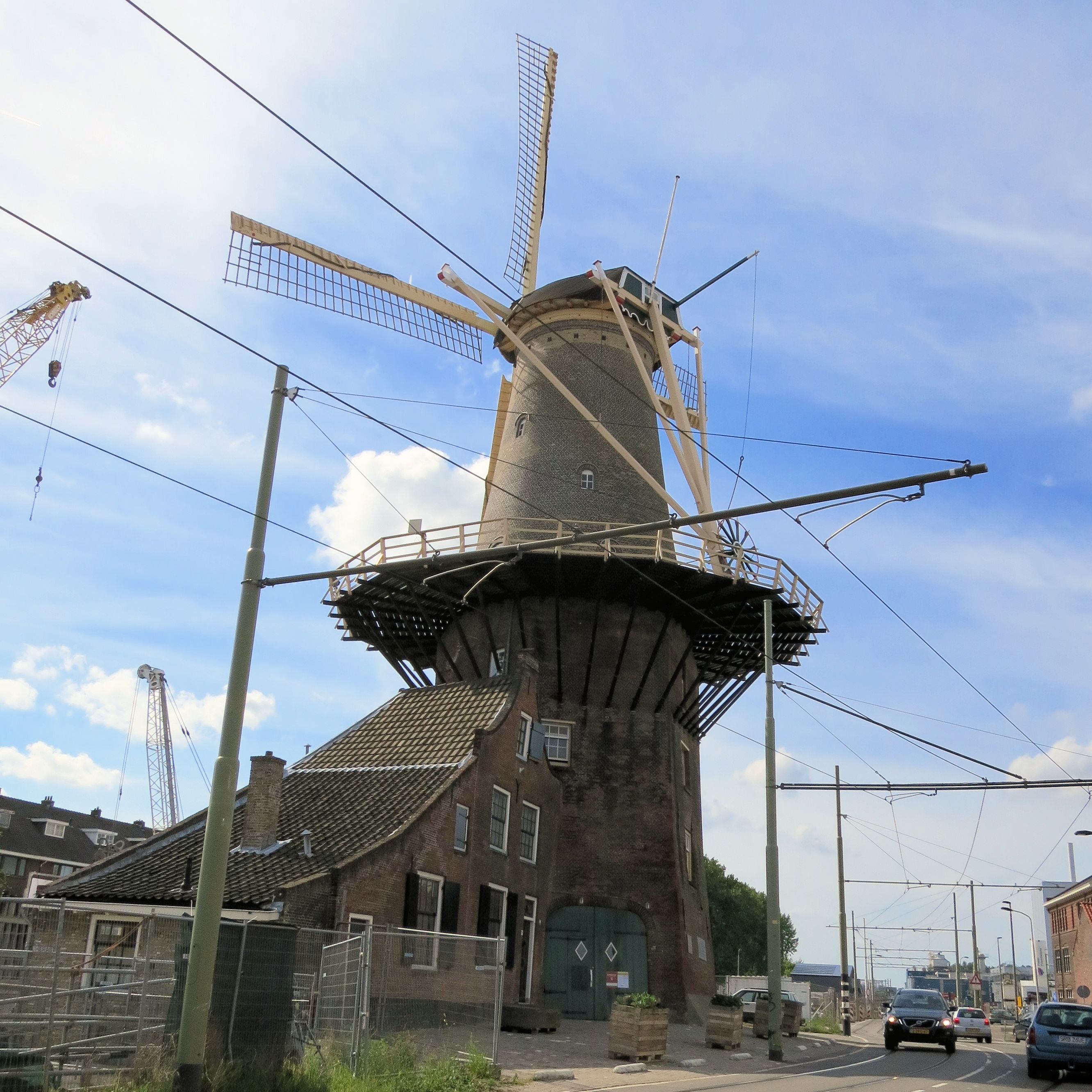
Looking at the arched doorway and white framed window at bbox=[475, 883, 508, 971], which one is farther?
the arched doorway

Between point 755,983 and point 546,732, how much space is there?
2823 centimetres

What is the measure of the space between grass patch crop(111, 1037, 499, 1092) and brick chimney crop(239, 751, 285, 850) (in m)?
7.51

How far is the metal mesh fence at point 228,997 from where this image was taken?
11.2 meters

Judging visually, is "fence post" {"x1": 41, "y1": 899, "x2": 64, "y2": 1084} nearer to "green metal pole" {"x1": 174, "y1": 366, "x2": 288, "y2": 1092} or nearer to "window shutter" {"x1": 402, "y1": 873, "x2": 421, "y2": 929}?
"green metal pole" {"x1": 174, "y1": 366, "x2": 288, "y2": 1092}

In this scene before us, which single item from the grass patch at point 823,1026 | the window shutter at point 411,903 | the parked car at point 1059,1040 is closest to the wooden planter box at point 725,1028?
the parked car at point 1059,1040

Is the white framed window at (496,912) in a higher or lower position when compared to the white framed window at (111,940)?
higher

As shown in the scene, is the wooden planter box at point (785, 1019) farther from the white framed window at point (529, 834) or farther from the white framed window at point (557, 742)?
the white framed window at point (557, 742)

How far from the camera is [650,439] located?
107ft

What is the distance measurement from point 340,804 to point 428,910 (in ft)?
10.1

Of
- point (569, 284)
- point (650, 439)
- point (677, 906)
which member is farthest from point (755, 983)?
point (569, 284)

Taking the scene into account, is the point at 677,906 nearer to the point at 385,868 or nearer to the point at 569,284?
the point at 385,868

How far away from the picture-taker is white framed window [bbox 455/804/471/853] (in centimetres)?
2275

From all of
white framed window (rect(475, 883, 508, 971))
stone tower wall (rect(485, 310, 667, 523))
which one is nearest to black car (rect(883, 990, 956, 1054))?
white framed window (rect(475, 883, 508, 971))

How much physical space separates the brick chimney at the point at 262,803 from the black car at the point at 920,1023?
16.2 m
